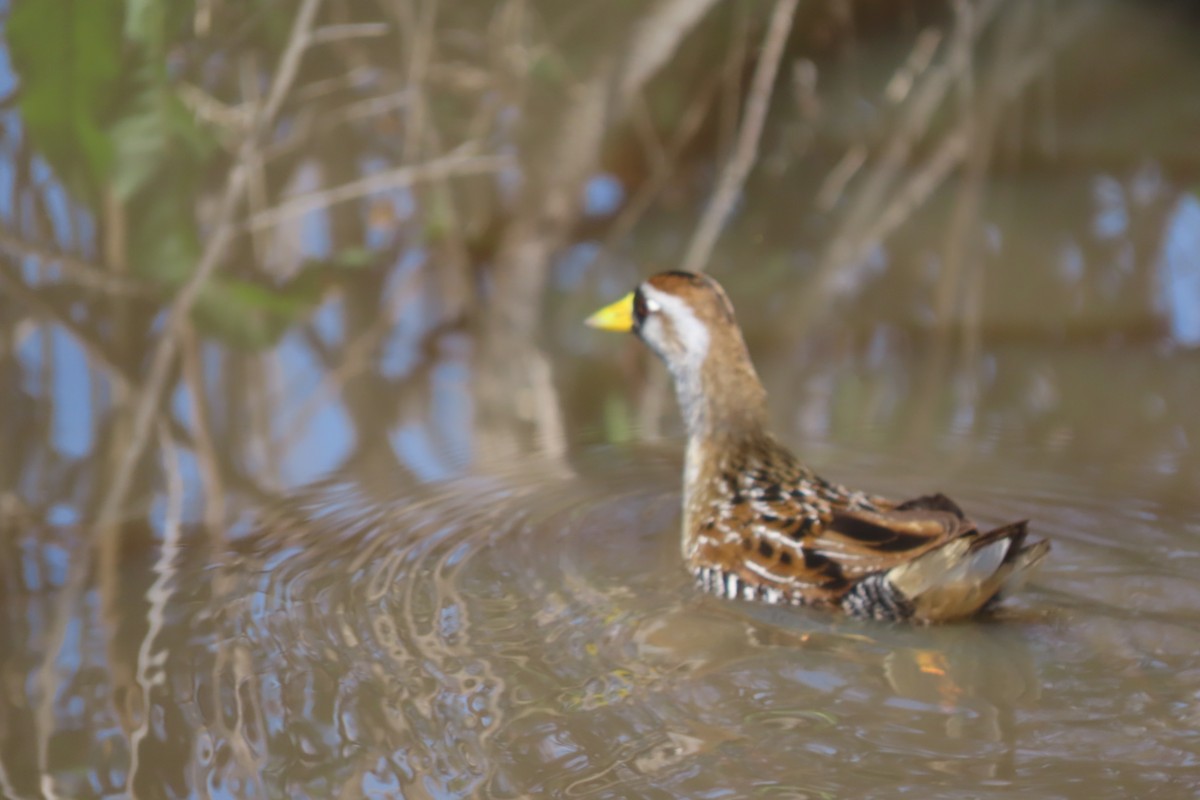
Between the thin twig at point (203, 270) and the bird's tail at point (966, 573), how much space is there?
1967mm

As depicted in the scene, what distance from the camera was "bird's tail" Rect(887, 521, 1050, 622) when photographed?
9.59 ft

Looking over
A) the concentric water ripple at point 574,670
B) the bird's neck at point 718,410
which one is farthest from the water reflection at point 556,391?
the bird's neck at point 718,410

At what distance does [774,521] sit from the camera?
11.1 ft

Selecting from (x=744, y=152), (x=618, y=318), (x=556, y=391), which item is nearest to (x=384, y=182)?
(x=556, y=391)

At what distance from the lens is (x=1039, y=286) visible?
540cm

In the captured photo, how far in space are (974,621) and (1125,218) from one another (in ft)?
10.8

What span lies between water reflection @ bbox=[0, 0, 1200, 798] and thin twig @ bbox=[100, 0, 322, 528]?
3cm

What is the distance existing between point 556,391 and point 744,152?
1927 millimetres

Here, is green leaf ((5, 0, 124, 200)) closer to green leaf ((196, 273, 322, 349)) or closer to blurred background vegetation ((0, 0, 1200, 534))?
blurred background vegetation ((0, 0, 1200, 534))

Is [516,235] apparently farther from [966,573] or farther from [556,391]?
[966,573]

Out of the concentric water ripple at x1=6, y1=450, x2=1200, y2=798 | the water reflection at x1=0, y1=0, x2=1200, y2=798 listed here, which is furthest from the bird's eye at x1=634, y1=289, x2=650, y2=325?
the concentric water ripple at x1=6, y1=450, x2=1200, y2=798

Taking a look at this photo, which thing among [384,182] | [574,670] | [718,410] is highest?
[384,182]

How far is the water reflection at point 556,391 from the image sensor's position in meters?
2.68

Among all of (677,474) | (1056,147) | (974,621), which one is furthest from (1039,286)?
(974,621)
